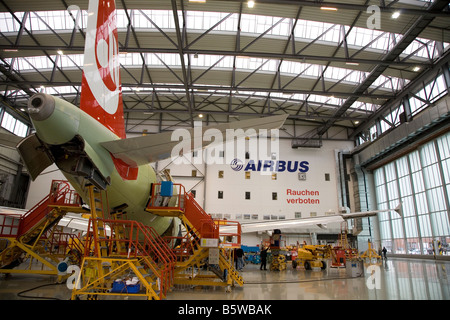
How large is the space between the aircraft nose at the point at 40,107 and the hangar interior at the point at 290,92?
1536 millimetres

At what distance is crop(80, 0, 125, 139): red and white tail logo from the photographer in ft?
23.2

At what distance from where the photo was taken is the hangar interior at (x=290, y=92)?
2078 centimetres

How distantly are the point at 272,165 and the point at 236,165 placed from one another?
5.08 metres

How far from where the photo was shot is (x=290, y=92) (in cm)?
2628

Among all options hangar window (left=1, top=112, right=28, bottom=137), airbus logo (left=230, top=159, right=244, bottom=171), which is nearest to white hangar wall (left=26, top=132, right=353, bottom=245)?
airbus logo (left=230, top=159, right=244, bottom=171)

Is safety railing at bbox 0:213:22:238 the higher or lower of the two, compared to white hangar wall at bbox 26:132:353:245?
lower

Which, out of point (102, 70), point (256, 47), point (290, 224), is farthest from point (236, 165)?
point (102, 70)

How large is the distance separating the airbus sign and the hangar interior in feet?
0.64

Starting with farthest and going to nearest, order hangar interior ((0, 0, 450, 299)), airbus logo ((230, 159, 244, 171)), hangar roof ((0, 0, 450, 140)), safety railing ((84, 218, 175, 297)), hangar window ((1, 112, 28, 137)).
Answer: airbus logo ((230, 159, 244, 171))
hangar window ((1, 112, 28, 137))
hangar interior ((0, 0, 450, 299))
hangar roof ((0, 0, 450, 140))
safety railing ((84, 218, 175, 297))

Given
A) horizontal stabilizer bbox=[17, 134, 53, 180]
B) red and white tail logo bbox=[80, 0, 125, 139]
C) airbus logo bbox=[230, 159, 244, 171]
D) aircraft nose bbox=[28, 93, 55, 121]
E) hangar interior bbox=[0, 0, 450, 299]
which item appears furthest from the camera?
airbus logo bbox=[230, 159, 244, 171]

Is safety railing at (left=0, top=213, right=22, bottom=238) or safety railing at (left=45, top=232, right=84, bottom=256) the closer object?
safety railing at (left=0, top=213, right=22, bottom=238)

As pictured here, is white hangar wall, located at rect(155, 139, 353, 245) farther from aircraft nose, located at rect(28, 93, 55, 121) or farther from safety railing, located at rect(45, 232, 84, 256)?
aircraft nose, located at rect(28, 93, 55, 121)

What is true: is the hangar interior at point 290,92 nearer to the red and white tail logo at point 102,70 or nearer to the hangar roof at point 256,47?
the hangar roof at point 256,47
